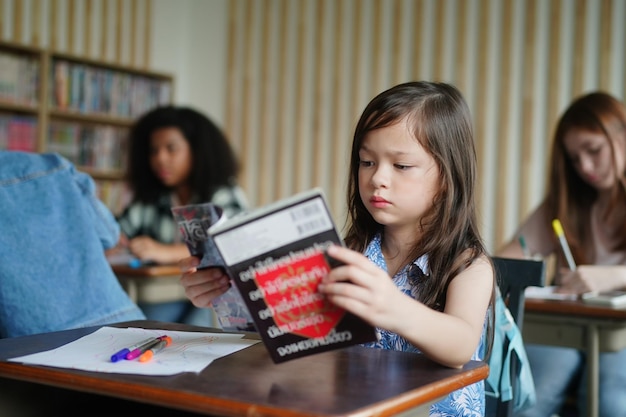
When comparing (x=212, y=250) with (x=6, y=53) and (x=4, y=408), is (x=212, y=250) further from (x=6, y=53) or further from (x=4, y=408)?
(x=6, y=53)

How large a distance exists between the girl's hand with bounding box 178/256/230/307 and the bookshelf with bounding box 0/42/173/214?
3.50 metres

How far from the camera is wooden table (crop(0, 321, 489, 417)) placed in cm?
86

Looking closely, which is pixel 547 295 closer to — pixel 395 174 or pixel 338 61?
pixel 395 174

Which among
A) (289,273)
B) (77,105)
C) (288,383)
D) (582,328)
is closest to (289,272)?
(289,273)

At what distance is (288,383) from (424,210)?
543 millimetres

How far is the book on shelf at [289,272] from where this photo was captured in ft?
3.12

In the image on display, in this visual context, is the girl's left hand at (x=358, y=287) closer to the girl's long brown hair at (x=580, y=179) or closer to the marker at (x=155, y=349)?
the marker at (x=155, y=349)

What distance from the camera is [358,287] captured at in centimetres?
97

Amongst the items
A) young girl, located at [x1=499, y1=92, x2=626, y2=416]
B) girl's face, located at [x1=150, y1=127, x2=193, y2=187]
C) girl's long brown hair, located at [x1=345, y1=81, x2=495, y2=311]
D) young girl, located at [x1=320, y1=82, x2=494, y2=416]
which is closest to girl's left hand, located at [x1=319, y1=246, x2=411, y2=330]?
young girl, located at [x1=320, y1=82, x2=494, y2=416]

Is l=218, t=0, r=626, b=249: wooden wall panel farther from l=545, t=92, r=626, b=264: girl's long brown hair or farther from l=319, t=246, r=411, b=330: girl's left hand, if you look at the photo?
l=319, t=246, r=411, b=330: girl's left hand

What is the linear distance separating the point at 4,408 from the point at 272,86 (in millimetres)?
4222

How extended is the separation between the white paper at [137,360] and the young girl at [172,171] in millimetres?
2323

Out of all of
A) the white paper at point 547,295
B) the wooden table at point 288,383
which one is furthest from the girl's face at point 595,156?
the wooden table at point 288,383

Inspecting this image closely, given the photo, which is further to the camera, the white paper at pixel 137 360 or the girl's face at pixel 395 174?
the girl's face at pixel 395 174
